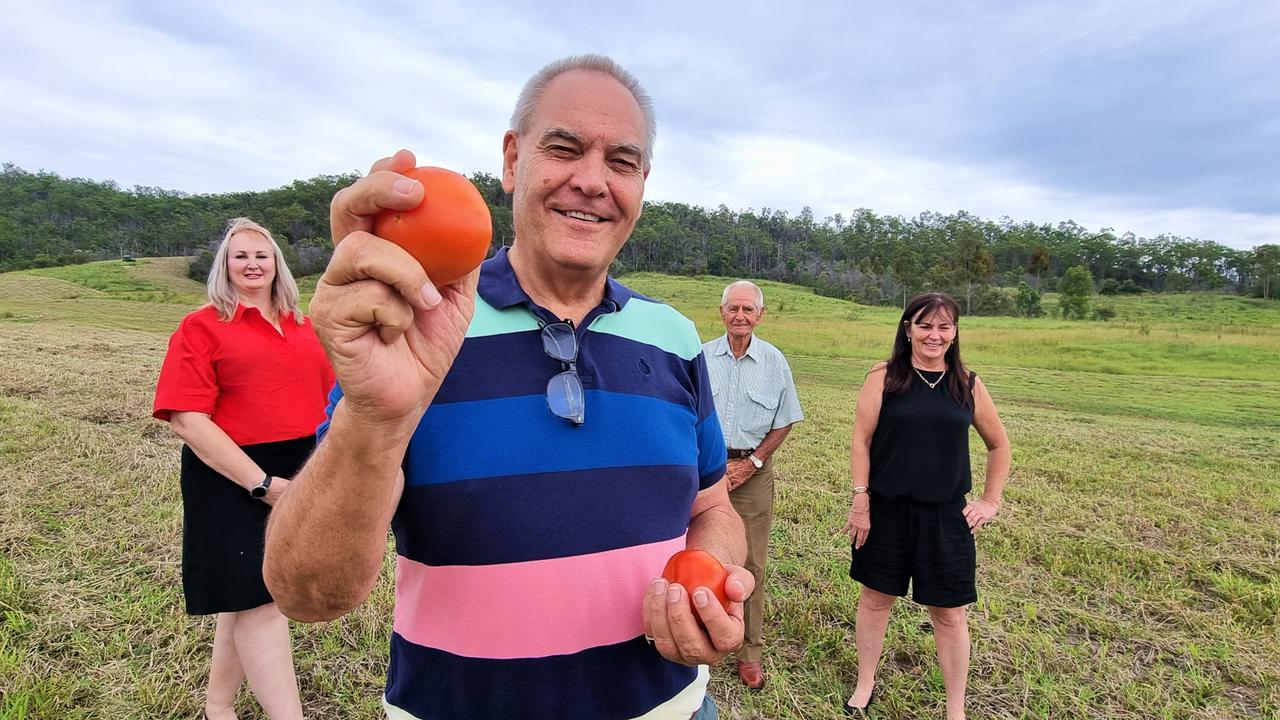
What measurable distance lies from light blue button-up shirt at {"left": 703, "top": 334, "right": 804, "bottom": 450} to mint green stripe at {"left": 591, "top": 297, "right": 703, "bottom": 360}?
238 centimetres

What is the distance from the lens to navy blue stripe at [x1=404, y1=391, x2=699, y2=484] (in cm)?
141

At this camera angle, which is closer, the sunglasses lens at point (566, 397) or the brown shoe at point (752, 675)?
the sunglasses lens at point (566, 397)

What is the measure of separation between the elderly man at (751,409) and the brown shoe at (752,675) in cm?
48

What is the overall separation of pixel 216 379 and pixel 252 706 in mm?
1841

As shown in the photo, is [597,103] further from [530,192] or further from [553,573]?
[553,573]

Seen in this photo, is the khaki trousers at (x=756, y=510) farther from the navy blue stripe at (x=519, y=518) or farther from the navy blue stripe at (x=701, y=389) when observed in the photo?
the navy blue stripe at (x=519, y=518)

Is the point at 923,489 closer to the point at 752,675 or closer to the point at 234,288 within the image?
the point at 752,675

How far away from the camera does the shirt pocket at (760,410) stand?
4.30 m

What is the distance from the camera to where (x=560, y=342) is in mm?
1584

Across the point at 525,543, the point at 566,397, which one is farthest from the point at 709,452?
the point at 525,543

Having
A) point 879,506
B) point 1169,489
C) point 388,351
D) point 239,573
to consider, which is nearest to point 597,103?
point 388,351

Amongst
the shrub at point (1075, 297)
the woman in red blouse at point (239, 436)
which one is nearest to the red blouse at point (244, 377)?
the woman in red blouse at point (239, 436)

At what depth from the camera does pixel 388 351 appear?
3.46 ft

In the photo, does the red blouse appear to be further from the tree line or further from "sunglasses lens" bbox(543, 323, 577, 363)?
the tree line
